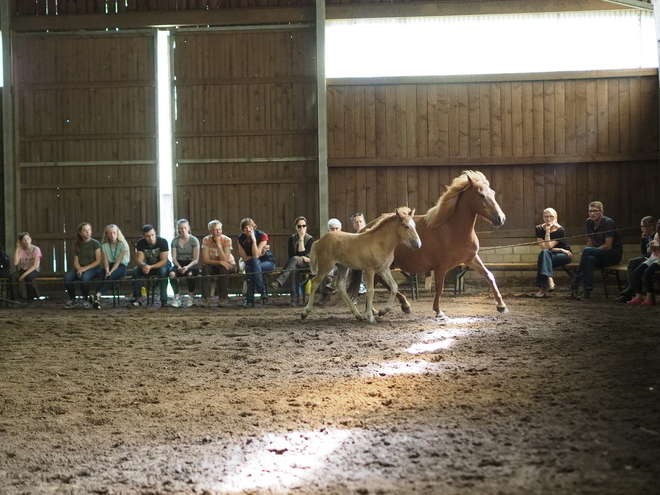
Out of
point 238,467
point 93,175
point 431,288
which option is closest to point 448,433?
point 238,467

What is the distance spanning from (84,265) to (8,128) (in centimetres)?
368

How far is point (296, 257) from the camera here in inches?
423

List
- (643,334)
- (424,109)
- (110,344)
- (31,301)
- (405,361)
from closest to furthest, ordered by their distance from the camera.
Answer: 1. (405,361)
2. (643,334)
3. (110,344)
4. (31,301)
5. (424,109)

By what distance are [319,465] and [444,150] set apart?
33.8ft

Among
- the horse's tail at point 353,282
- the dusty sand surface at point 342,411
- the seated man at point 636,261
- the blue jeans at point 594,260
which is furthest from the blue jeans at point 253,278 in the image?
the seated man at point 636,261

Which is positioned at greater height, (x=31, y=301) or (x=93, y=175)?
(x=93, y=175)

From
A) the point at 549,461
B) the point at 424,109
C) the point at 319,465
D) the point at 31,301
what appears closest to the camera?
the point at 549,461

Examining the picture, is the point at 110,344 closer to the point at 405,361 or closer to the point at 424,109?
the point at 405,361

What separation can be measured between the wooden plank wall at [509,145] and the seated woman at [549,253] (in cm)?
181

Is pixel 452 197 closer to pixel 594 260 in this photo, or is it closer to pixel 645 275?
pixel 645 275

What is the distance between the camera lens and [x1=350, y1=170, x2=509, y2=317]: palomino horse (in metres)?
8.12

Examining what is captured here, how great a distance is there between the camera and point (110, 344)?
6.83 metres

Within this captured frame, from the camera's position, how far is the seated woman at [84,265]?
1095cm

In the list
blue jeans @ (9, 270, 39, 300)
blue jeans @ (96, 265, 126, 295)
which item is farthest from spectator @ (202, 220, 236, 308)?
blue jeans @ (9, 270, 39, 300)
